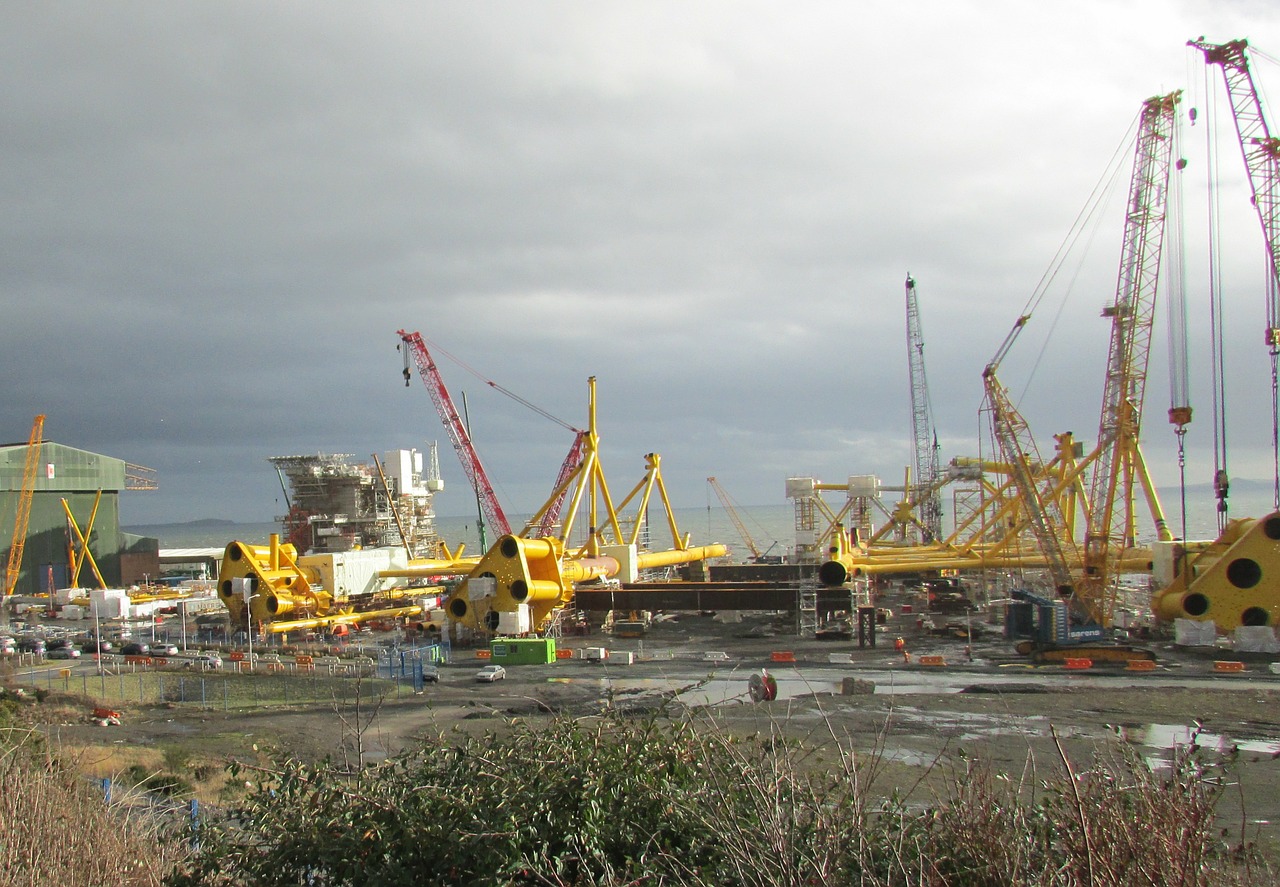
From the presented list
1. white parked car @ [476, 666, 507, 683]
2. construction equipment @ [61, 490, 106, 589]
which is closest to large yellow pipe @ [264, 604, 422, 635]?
white parked car @ [476, 666, 507, 683]

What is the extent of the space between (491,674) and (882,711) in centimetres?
1684

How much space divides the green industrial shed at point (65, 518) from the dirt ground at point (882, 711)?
66680mm

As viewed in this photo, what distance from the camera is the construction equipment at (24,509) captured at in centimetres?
8781

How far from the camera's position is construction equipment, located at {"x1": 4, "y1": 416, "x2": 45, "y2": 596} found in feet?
288

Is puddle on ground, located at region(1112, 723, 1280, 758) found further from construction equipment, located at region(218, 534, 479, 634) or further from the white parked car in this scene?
construction equipment, located at region(218, 534, 479, 634)

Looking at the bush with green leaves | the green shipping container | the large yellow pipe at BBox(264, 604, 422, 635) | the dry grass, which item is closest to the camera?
the bush with green leaves

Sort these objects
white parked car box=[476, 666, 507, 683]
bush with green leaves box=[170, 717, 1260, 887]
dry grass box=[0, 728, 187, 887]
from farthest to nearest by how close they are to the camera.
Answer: white parked car box=[476, 666, 507, 683], dry grass box=[0, 728, 187, 887], bush with green leaves box=[170, 717, 1260, 887]

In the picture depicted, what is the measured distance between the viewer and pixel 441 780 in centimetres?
1050

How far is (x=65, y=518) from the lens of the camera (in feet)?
307

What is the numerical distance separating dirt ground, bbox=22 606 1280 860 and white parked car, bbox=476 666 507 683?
54cm

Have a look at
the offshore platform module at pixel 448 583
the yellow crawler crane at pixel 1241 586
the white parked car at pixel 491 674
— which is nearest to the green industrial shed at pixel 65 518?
the offshore platform module at pixel 448 583

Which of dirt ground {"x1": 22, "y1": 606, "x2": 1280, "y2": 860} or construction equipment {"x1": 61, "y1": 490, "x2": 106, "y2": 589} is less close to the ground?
construction equipment {"x1": 61, "y1": 490, "x2": 106, "y2": 589}

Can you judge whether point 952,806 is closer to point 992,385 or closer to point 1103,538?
point 1103,538

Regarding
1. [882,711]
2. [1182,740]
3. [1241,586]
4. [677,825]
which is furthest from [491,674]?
[1241,586]
